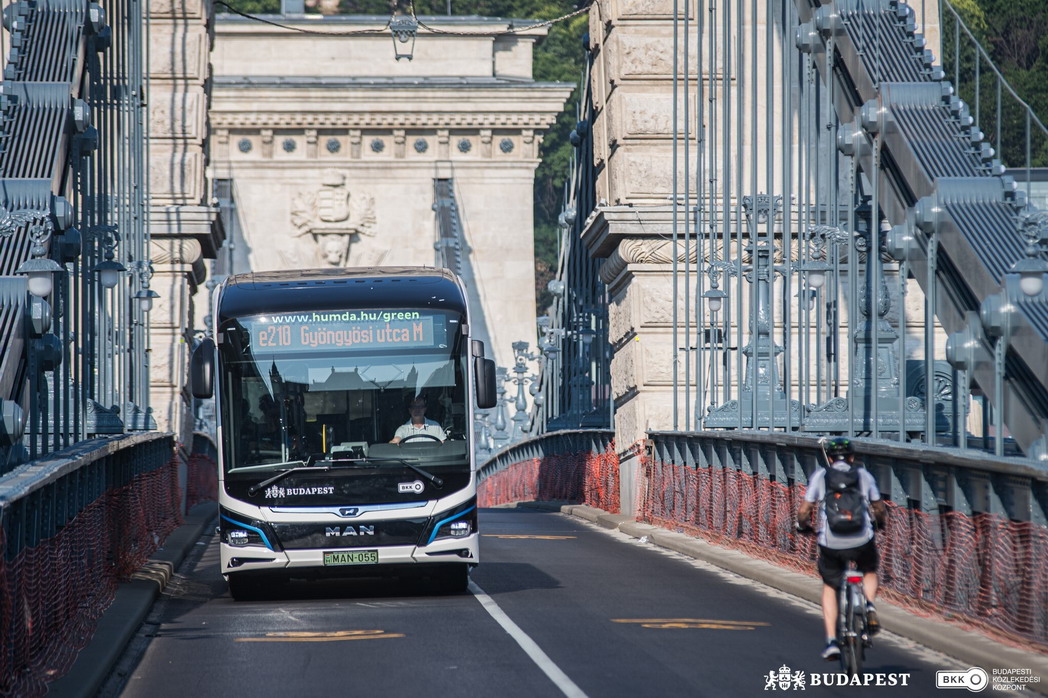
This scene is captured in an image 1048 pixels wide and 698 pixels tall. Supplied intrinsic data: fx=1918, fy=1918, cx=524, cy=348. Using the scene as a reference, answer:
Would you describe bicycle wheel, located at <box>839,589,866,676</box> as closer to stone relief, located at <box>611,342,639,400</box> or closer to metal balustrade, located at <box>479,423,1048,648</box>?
metal balustrade, located at <box>479,423,1048,648</box>

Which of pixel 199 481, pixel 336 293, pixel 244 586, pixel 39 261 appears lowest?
pixel 199 481

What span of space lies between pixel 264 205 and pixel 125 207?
34.8m

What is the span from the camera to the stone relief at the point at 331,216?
2500 inches

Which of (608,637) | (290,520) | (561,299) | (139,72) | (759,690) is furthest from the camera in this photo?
(561,299)

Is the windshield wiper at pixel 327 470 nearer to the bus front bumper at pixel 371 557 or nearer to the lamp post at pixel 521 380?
the bus front bumper at pixel 371 557

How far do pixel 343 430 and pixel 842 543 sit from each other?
6.17m

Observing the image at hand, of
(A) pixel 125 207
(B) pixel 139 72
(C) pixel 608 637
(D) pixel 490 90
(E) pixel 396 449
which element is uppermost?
(D) pixel 490 90

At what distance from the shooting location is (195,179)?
29.7 m

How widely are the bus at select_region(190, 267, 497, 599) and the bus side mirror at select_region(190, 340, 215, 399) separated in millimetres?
19

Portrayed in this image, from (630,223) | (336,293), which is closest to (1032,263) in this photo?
(336,293)

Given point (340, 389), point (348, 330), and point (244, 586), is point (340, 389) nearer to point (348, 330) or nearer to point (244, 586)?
point (348, 330)

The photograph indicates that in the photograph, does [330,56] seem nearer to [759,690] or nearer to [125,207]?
[125,207]

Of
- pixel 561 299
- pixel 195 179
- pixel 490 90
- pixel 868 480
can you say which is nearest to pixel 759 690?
pixel 868 480

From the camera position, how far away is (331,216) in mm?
63531
